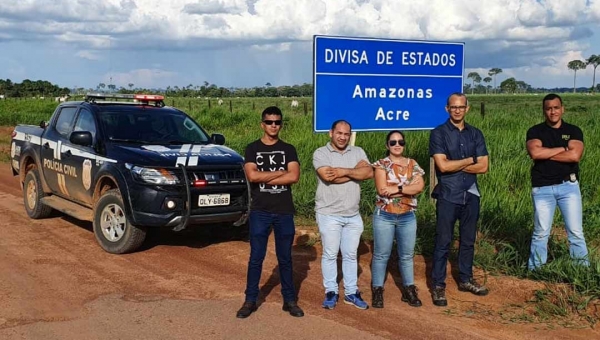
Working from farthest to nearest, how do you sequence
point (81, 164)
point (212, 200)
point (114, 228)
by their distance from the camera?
1. point (81, 164)
2. point (114, 228)
3. point (212, 200)

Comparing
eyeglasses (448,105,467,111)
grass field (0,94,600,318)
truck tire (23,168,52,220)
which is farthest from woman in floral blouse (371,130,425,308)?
truck tire (23,168,52,220)

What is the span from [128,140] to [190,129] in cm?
93

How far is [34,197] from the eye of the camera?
9.28m

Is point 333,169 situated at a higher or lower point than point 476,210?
higher

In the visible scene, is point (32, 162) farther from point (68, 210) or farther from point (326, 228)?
point (326, 228)

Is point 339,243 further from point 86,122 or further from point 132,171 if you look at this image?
point 86,122

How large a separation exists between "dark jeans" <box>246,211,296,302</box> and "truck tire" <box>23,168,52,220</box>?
197 inches

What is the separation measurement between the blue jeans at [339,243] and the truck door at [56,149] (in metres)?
4.59

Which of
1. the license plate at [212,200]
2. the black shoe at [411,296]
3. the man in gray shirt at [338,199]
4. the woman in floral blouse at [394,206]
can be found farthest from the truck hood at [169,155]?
the black shoe at [411,296]

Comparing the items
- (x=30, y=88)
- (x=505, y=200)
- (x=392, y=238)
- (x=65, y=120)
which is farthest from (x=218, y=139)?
(x=30, y=88)

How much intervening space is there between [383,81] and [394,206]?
11.1 ft

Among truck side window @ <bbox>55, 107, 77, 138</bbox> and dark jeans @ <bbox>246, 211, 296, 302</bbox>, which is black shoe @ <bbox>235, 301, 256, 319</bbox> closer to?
dark jeans @ <bbox>246, 211, 296, 302</bbox>

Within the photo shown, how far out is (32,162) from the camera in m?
9.71

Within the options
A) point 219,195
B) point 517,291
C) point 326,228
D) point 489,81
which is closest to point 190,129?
point 219,195
